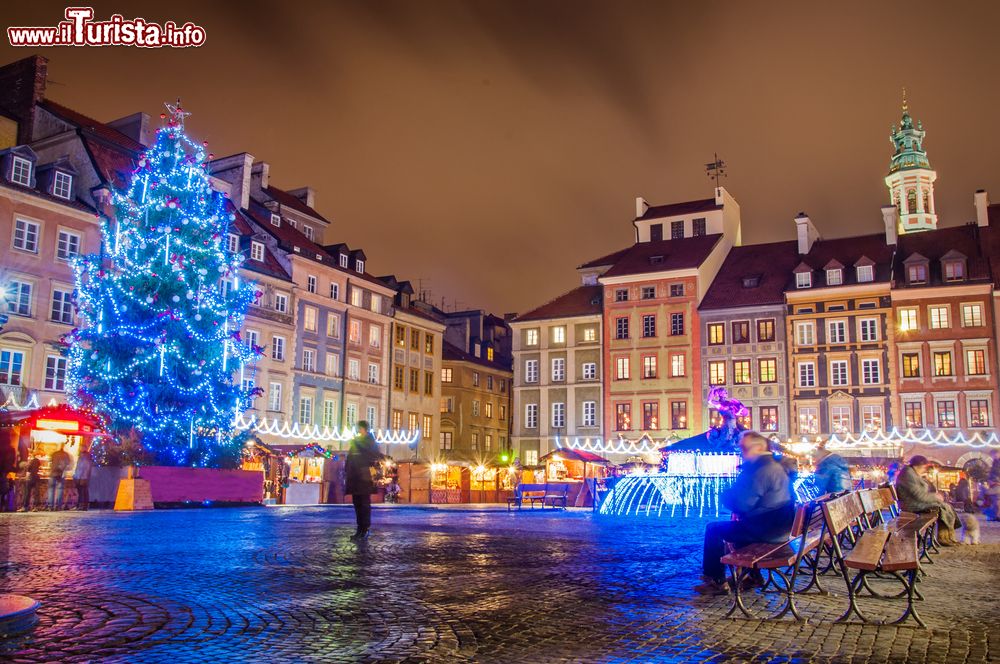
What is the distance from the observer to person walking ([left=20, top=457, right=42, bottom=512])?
25.4 m

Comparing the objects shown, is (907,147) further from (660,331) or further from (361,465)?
(361,465)

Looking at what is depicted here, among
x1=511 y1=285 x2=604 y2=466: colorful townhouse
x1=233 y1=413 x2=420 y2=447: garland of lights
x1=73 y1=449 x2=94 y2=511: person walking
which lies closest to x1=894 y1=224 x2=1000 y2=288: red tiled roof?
x1=511 y1=285 x2=604 y2=466: colorful townhouse

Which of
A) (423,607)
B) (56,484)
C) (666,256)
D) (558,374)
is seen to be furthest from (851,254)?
(423,607)

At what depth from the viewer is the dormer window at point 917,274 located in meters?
48.7

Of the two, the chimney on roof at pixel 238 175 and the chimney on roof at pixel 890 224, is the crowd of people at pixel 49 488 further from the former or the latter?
the chimney on roof at pixel 890 224

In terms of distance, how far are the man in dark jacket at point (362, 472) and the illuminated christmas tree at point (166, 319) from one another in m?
17.0

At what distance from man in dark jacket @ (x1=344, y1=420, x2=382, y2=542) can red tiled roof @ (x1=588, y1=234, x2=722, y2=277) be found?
42.0m

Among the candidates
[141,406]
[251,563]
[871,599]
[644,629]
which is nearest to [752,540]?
[871,599]

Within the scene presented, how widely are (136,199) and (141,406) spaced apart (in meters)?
7.28

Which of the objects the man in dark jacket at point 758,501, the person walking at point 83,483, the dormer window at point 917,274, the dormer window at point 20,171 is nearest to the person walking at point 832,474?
the man in dark jacket at point 758,501

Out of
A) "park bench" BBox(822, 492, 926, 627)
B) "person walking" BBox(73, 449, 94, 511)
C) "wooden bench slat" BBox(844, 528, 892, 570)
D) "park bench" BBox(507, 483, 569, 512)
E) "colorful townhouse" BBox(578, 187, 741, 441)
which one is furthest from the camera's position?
"colorful townhouse" BBox(578, 187, 741, 441)

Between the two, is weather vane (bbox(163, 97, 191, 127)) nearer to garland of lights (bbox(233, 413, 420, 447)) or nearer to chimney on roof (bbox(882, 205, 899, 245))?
garland of lights (bbox(233, 413, 420, 447))

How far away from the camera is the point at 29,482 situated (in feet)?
83.8

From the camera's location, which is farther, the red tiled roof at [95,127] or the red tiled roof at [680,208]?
the red tiled roof at [680,208]
